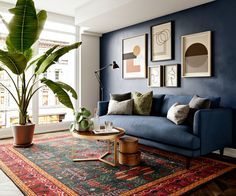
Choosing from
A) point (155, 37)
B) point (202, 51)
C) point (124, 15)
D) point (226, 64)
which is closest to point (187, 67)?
point (202, 51)

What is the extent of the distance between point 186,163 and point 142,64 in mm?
2555

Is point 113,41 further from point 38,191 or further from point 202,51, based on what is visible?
point 38,191

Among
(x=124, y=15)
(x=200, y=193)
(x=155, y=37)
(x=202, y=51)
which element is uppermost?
(x=124, y=15)

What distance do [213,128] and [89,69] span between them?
361cm

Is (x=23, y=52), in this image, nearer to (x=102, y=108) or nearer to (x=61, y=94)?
(x=61, y=94)

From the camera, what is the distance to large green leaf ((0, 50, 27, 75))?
3.18 meters

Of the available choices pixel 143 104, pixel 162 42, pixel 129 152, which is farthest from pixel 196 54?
pixel 129 152

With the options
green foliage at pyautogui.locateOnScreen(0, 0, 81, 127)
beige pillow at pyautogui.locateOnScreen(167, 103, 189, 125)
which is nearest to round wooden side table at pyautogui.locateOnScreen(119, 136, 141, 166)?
green foliage at pyautogui.locateOnScreen(0, 0, 81, 127)

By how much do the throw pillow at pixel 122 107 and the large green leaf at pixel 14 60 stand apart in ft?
5.46

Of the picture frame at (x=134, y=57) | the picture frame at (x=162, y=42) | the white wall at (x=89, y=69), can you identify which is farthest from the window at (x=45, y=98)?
the picture frame at (x=162, y=42)

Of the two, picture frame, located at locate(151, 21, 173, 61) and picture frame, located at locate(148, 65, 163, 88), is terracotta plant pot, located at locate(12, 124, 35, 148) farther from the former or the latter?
picture frame, located at locate(151, 21, 173, 61)

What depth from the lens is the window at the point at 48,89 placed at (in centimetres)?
493

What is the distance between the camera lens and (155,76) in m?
4.57

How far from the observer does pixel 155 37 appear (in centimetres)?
455
